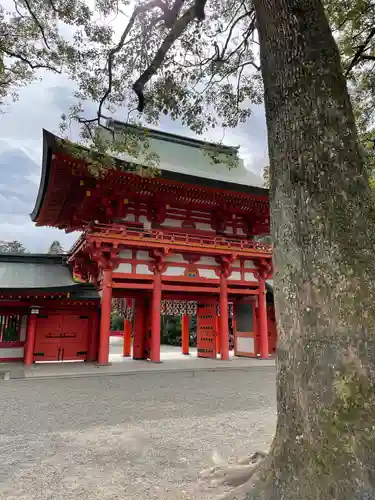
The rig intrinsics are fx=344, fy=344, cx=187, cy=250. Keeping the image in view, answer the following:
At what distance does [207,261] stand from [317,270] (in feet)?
37.4

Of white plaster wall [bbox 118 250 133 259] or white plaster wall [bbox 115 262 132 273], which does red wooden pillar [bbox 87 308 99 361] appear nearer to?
white plaster wall [bbox 115 262 132 273]

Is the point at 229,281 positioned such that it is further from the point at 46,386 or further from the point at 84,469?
the point at 84,469

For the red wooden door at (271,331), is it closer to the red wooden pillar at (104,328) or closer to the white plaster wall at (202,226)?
the white plaster wall at (202,226)

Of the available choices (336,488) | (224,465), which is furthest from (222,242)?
(336,488)

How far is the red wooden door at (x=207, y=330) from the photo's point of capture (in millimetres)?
14900

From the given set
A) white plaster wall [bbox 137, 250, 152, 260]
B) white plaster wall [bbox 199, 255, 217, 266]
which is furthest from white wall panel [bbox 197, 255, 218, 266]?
white plaster wall [bbox 137, 250, 152, 260]

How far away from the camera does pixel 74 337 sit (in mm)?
12445

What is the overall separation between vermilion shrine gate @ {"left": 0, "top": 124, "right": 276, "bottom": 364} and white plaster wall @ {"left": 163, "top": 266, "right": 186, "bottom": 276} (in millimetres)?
38

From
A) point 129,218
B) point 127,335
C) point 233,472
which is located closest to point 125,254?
point 129,218

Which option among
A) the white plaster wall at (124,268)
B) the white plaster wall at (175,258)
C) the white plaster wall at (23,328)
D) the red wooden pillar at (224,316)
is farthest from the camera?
the red wooden pillar at (224,316)

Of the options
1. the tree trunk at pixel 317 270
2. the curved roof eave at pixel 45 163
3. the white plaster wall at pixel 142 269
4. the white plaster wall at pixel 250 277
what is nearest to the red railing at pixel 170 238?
the white plaster wall at pixel 142 269

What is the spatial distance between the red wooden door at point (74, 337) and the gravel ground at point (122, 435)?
4.32 metres

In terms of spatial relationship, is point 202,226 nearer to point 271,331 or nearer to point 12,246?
point 271,331

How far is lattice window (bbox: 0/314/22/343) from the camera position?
11.9 metres
